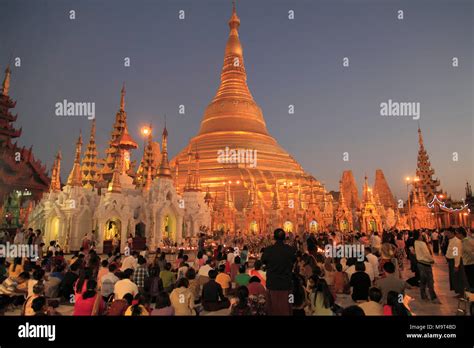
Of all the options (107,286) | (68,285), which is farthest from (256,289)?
(68,285)

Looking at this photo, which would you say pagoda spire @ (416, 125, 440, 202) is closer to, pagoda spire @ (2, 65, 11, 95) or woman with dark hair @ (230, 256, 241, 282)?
woman with dark hair @ (230, 256, 241, 282)

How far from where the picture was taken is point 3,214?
102 ft

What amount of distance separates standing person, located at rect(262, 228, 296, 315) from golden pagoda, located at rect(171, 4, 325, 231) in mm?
29889

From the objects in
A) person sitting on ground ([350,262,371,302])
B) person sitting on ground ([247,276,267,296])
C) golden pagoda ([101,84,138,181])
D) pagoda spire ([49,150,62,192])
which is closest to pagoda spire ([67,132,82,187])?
pagoda spire ([49,150,62,192])

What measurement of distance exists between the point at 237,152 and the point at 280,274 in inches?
1544

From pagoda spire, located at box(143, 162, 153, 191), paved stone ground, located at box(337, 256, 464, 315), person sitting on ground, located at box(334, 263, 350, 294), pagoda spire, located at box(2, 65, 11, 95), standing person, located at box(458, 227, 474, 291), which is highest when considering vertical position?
pagoda spire, located at box(2, 65, 11, 95)

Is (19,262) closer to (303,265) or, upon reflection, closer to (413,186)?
(303,265)

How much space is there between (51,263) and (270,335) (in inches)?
392

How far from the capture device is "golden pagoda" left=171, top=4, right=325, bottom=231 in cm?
4103

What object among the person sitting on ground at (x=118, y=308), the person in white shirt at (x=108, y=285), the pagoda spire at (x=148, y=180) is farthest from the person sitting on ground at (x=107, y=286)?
the pagoda spire at (x=148, y=180)

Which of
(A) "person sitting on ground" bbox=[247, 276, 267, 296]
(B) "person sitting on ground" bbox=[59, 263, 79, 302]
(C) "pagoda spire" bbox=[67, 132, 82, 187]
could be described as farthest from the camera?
(C) "pagoda spire" bbox=[67, 132, 82, 187]

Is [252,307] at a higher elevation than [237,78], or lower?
lower

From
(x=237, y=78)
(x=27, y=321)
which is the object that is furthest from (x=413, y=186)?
(x=27, y=321)

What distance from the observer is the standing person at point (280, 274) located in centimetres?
591
